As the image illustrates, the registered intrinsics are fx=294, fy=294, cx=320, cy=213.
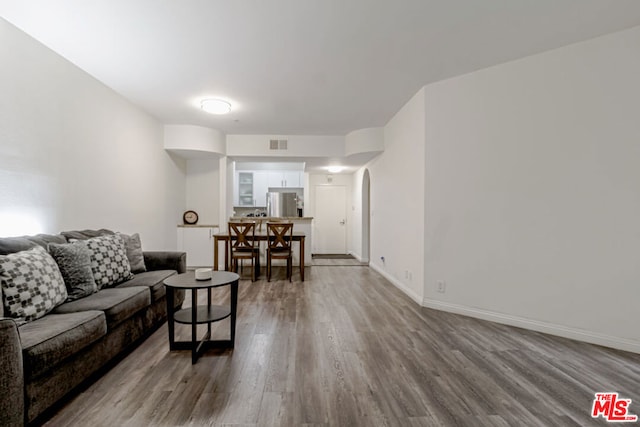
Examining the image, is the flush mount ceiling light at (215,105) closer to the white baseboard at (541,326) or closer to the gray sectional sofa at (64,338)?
the gray sectional sofa at (64,338)

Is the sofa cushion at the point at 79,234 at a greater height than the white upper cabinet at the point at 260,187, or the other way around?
the white upper cabinet at the point at 260,187

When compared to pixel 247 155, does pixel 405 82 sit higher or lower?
higher

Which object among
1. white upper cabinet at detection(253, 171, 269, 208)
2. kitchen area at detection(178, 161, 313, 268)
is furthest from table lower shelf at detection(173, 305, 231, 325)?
white upper cabinet at detection(253, 171, 269, 208)

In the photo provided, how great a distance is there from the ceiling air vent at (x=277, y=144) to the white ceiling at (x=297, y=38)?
1.77 m

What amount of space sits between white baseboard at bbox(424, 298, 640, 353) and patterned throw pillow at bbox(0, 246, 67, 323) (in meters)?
3.40

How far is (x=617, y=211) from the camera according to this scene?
244 centimetres

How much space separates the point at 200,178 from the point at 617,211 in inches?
232

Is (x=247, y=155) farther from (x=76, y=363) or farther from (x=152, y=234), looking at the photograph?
(x=76, y=363)

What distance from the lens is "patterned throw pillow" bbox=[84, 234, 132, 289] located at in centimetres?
245

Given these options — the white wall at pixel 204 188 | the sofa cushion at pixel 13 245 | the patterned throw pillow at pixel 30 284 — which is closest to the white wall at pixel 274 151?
the white wall at pixel 204 188

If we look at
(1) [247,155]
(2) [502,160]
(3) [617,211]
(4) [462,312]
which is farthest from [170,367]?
(1) [247,155]

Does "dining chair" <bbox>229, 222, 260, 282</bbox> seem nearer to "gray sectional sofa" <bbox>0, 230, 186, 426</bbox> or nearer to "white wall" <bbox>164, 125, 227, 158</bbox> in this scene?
"white wall" <bbox>164, 125, 227, 158</bbox>

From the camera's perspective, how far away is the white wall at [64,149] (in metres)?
2.35

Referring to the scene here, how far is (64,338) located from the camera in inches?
63.2
